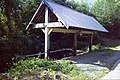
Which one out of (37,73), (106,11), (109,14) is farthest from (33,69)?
(106,11)

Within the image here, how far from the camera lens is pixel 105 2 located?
38.3 m

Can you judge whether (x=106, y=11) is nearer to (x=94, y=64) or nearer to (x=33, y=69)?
(x=94, y=64)

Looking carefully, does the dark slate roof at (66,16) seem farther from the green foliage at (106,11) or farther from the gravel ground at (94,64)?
the green foliage at (106,11)

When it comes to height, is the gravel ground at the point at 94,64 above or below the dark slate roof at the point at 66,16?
below

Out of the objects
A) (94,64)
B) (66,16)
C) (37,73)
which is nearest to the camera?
(37,73)

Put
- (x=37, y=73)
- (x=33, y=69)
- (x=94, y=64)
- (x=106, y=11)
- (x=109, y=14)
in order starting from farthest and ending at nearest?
(x=106, y=11) < (x=109, y=14) < (x=94, y=64) < (x=33, y=69) < (x=37, y=73)

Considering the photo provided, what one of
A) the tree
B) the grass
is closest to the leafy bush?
the grass

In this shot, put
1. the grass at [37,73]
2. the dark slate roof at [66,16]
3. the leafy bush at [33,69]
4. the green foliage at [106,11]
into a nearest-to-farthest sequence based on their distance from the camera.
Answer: the grass at [37,73] < the leafy bush at [33,69] < the dark slate roof at [66,16] < the green foliage at [106,11]

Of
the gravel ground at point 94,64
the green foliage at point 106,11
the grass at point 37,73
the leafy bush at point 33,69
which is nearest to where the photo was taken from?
the grass at point 37,73

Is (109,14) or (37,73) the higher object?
(109,14)

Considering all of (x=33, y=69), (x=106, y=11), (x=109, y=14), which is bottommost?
(x=33, y=69)

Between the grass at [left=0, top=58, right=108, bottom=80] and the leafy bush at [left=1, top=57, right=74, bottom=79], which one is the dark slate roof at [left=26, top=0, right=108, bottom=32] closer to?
the leafy bush at [left=1, top=57, right=74, bottom=79]

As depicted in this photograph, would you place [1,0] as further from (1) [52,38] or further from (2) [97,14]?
(2) [97,14]

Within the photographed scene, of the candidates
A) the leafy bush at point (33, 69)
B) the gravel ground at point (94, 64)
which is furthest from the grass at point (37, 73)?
the gravel ground at point (94, 64)
